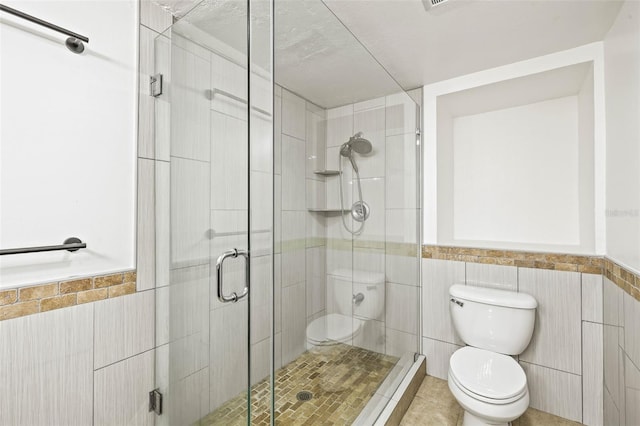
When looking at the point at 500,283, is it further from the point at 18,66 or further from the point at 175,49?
the point at 18,66

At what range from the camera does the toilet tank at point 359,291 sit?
134cm

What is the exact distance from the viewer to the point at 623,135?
1465mm

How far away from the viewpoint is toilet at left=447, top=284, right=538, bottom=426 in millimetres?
1483

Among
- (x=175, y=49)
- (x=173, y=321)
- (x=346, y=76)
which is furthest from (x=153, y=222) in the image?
(x=346, y=76)

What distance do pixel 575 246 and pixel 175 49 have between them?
272 centimetres

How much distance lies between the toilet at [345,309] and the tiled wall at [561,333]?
1067 mm

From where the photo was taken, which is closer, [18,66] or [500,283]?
[18,66]

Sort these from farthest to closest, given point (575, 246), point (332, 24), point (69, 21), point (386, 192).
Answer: point (575, 246) → point (386, 192) → point (332, 24) → point (69, 21)

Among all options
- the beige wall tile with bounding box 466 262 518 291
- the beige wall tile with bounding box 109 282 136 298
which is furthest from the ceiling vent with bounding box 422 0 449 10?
the beige wall tile with bounding box 109 282 136 298

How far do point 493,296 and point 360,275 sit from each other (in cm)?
105

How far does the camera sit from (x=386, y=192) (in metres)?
1.73

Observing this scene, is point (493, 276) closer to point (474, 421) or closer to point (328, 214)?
point (474, 421)

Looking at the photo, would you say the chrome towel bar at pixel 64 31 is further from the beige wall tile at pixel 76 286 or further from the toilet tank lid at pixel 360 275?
the toilet tank lid at pixel 360 275

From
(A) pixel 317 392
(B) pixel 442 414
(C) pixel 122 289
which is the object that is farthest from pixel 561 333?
(C) pixel 122 289
